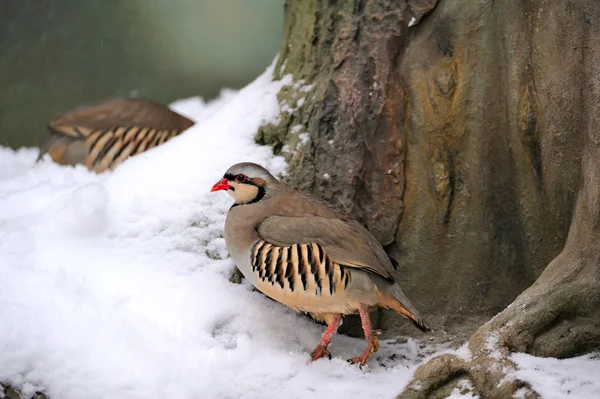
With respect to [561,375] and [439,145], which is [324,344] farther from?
[439,145]

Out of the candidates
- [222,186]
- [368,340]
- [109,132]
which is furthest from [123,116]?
[368,340]

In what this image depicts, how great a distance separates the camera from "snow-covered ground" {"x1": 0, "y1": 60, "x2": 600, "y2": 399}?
2.89 metres

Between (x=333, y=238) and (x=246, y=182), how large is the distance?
0.46 m

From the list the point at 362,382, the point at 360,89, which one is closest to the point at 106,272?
the point at 362,382

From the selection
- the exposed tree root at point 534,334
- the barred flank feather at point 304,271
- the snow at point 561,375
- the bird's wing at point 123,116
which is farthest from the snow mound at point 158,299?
the bird's wing at point 123,116

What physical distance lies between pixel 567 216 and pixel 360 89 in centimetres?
103

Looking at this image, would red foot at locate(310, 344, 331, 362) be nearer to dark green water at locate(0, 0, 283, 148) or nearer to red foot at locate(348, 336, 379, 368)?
red foot at locate(348, 336, 379, 368)

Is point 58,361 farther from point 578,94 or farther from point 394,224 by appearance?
point 578,94

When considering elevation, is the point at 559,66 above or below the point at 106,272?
above

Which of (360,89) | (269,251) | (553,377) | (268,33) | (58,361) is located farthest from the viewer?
(268,33)

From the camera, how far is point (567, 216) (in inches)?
133

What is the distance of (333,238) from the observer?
10.4ft

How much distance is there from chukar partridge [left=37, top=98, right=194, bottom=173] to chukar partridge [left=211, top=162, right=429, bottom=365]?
1.71 meters

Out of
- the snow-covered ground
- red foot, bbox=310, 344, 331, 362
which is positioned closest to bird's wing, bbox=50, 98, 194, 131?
the snow-covered ground
